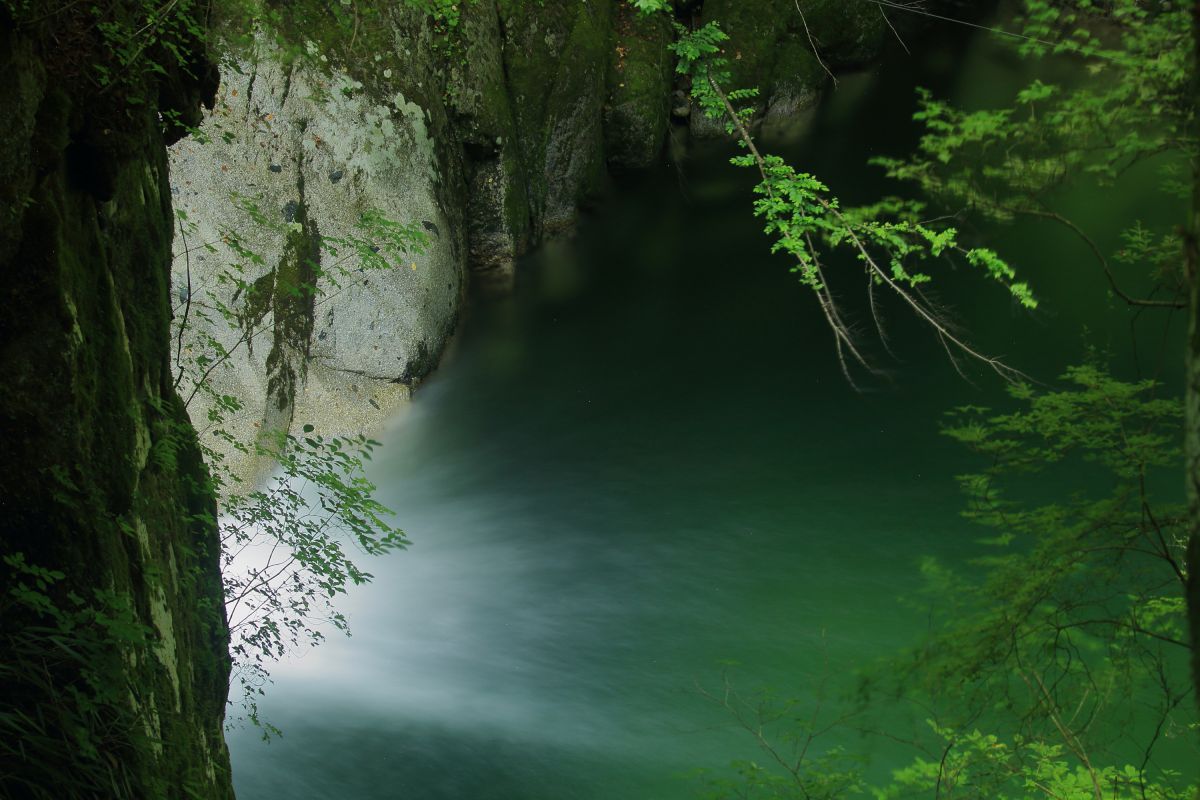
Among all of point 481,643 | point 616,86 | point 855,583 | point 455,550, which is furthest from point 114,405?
point 616,86

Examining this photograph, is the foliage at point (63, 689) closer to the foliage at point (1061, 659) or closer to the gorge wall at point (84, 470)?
the gorge wall at point (84, 470)

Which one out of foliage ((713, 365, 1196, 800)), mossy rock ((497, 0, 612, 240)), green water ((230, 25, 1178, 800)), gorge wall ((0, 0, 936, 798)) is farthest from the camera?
mossy rock ((497, 0, 612, 240))

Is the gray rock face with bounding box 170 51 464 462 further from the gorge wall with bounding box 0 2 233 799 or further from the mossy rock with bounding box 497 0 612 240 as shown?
the gorge wall with bounding box 0 2 233 799

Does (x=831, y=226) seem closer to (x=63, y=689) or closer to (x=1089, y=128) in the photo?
(x=1089, y=128)

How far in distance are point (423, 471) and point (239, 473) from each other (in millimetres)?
1488

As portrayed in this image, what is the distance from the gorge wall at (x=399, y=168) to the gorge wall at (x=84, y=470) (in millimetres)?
3025

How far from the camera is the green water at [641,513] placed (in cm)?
543

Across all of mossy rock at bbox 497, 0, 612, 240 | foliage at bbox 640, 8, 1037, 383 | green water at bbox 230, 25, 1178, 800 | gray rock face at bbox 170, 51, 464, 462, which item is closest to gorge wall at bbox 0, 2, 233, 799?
green water at bbox 230, 25, 1178, 800

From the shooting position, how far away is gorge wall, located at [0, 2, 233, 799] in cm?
235

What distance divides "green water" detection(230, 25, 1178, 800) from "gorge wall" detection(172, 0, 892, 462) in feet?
1.86

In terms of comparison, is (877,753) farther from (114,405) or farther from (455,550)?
(114,405)

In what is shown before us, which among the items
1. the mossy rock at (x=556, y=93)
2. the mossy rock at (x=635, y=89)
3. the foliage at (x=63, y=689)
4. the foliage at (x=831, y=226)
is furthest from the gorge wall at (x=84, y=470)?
the mossy rock at (x=635, y=89)

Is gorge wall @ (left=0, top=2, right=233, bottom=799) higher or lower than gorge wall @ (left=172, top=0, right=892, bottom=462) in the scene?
lower

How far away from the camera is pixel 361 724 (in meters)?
5.59
